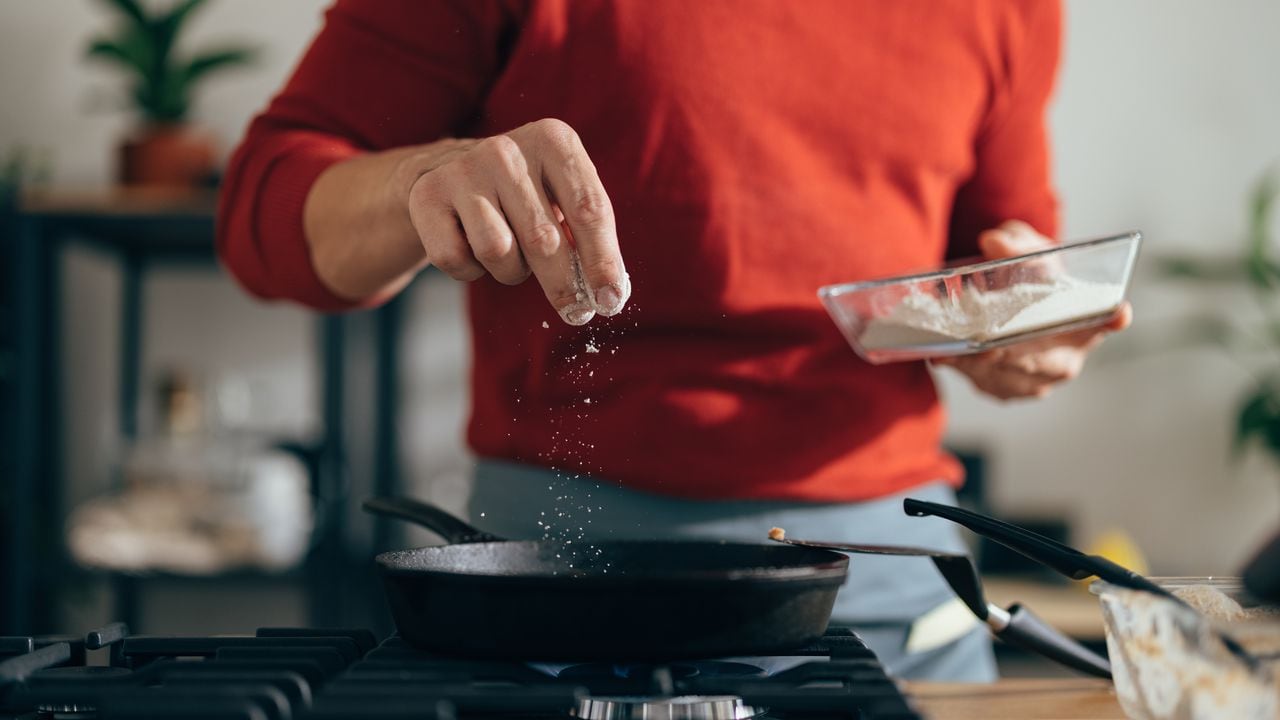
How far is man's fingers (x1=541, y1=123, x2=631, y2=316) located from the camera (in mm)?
535

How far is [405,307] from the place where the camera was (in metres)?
2.44

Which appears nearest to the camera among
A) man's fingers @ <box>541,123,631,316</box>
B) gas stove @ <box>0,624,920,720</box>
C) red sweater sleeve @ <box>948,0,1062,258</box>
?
gas stove @ <box>0,624,920,720</box>

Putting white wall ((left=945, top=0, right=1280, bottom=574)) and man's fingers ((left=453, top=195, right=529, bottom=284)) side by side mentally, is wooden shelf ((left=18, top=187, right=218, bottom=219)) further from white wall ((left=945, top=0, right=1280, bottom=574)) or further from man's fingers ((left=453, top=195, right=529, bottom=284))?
man's fingers ((left=453, top=195, right=529, bottom=284))

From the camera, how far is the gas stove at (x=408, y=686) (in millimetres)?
425

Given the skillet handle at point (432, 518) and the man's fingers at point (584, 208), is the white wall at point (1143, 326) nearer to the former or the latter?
the skillet handle at point (432, 518)

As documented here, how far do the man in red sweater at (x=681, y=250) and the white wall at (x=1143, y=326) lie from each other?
1.64 metres

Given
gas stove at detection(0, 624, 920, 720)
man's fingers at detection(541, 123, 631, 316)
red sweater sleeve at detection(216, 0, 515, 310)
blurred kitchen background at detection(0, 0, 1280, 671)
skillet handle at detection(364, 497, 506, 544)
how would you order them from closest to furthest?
gas stove at detection(0, 624, 920, 720), man's fingers at detection(541, 123, 631, 316), skillet handle at detection(364, 497, 506, 544), red sweater sleeve at detection(216, 0, 515, 310), blurred kitchen background at detection(0, 0, 1280, 671)

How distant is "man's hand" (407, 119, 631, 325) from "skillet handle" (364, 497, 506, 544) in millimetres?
168

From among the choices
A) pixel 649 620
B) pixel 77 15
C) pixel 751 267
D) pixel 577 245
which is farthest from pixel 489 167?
pixel 77 15

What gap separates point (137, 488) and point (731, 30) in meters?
1.85

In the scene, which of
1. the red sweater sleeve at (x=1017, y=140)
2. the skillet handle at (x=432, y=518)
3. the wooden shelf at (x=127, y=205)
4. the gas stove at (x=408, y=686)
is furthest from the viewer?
the wooden shelf at (x=127, y=205)

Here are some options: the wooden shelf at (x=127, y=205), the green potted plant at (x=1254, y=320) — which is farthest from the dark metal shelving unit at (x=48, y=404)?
the green potted plant at (x=1254, y=320)

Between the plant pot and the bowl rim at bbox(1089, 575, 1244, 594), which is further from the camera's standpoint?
the plant pot

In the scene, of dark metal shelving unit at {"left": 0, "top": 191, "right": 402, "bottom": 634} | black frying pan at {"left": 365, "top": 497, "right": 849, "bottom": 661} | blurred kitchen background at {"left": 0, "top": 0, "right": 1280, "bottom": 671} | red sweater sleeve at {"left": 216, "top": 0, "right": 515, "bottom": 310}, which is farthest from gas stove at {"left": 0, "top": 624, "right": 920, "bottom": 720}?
blurred kitchen background at {"left": 0, "top": 0, "right": 1280, "bottom": 671}
